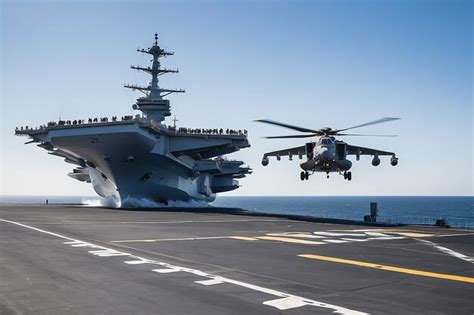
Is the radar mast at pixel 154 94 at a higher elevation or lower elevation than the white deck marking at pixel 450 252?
higher

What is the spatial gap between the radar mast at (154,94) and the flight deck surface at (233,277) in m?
54.2

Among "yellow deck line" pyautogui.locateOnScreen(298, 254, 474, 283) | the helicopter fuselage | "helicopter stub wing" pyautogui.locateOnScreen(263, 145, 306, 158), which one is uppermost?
"helicopter stub wing" pyautogui.locateOnScreen(263, 145, 306, 158)

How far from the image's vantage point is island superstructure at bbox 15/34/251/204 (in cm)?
4734

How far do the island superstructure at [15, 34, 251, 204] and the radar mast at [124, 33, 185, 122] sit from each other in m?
0.15

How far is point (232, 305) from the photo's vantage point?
744 cm

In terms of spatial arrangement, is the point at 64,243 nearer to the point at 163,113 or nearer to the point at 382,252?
the point at 382,252

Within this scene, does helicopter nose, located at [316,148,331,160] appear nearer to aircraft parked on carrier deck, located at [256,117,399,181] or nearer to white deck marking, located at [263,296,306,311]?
aircraft parked on carrier deck, located at [256,117,399,181]

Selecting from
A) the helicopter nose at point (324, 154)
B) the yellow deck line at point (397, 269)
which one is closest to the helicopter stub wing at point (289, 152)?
the helicopter nose at point (324, 154)

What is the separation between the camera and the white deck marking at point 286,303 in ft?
24.2

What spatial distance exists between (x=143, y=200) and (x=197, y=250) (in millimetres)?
45484

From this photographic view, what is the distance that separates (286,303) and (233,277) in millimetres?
2452

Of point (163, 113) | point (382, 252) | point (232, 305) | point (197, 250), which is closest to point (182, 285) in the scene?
point (232, 305)

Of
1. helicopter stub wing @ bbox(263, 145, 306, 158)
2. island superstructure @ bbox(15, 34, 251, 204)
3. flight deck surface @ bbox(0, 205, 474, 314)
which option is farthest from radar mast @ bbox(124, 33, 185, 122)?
flight deck surface @ bbox(0, 205, 474, 314)

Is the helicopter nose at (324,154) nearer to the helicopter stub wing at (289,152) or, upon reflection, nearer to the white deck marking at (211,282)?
the helicopter stub wing at (289,152)
